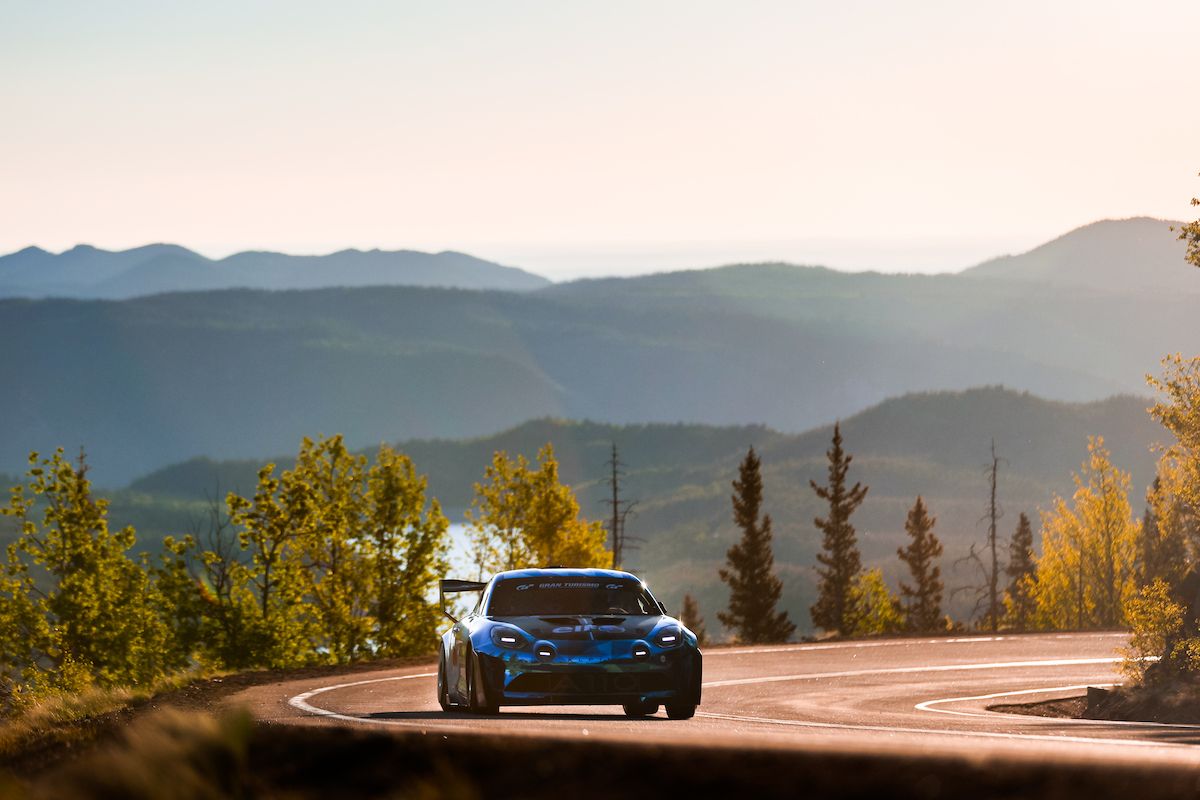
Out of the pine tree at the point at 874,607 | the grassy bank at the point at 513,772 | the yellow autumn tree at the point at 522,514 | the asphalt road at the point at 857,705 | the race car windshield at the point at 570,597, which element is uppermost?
the yellow autumn tree at the point at 522,514

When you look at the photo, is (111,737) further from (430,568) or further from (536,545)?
(536,545)

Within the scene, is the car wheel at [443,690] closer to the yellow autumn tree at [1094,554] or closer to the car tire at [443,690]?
the car tire at [443,690]

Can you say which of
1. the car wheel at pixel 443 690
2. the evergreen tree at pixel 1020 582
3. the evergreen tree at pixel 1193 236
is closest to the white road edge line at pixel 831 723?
the car wheel at pixel 443 690

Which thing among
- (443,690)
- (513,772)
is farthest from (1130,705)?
(513,772)

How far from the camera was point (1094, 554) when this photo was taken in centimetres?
8644

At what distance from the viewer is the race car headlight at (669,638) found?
14.2 meters

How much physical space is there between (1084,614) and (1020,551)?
4415cm

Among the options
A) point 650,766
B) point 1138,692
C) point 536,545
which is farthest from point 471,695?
point 536,545

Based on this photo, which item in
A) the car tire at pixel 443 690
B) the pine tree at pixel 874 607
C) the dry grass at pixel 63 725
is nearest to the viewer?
the dry grass at pixel 63 725

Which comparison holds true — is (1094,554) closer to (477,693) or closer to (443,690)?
(443,690)

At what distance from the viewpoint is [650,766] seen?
599cm

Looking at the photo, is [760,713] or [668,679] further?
[760,713]

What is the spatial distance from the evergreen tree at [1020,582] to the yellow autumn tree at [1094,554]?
14.7 meters

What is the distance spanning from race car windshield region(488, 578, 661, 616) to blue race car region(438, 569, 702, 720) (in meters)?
0.03
